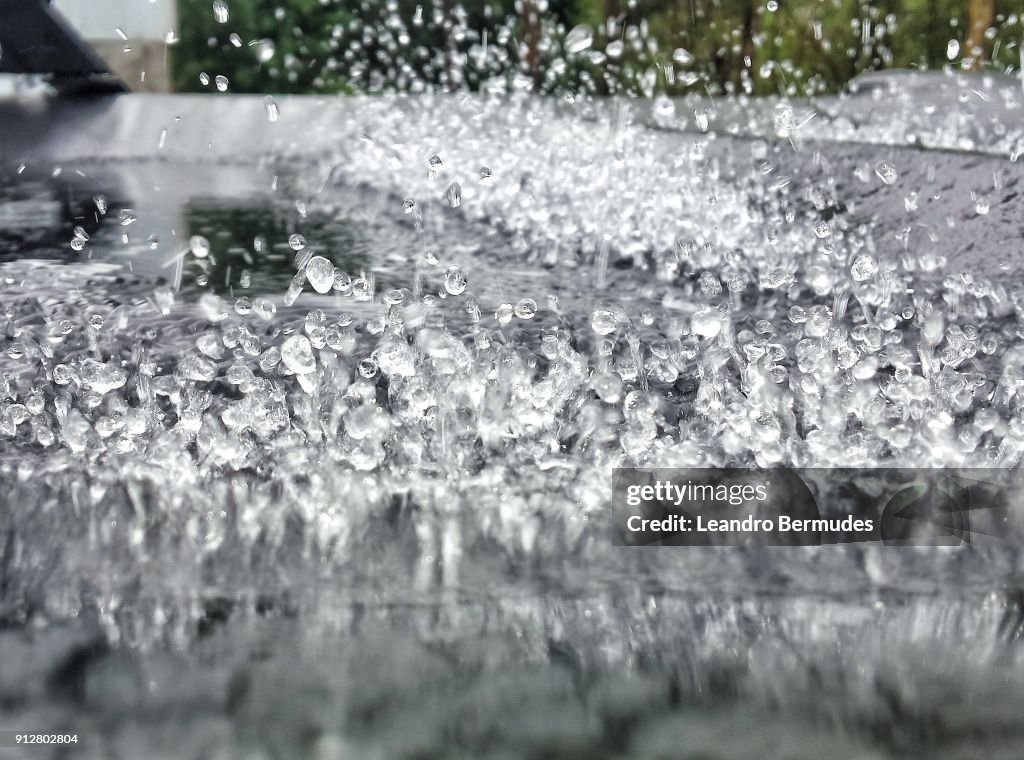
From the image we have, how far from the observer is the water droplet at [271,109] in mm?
3854

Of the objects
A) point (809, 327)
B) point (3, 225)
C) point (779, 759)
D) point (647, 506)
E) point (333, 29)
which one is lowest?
point (779, 759)

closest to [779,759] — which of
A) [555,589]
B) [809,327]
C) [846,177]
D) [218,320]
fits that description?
[555,589]

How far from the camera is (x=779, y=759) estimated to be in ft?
2.63

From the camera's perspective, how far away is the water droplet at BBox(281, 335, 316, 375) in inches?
46.0

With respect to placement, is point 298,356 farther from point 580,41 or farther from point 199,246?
point 580,41

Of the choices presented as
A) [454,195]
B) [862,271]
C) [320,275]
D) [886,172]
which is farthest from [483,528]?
[454,195]

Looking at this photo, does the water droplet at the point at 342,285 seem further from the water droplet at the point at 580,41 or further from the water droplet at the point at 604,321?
the water droplet at the point at 580,41

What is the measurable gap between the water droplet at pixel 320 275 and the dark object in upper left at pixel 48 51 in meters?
2.56

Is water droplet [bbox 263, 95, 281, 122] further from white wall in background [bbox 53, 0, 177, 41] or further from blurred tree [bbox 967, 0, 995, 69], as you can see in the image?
blurred tree [bbox 967, 0, 995, 69]

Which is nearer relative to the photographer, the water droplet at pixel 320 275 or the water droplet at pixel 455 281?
the water droplet at pixel 320 275

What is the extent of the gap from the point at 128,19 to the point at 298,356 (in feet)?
17.8

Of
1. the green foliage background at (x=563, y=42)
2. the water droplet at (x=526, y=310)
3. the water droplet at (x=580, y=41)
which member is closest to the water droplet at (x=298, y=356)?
the water droplet at (x=526, y=310)

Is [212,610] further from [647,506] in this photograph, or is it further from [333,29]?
[333,29]

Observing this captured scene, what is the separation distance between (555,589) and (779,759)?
298mm
